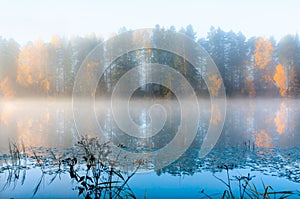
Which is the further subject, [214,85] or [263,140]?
[214,85]

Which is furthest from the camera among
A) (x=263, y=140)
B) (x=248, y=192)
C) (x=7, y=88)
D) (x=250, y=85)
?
(x=250, y=85)

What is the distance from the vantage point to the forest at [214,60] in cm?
3684

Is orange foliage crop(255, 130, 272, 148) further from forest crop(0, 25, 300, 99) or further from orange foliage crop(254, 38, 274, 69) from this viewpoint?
orange foliage crop(254, 38, 274, 69)

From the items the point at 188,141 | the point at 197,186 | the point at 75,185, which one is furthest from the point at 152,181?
the point at 188,141

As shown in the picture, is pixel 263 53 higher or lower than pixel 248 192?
higher

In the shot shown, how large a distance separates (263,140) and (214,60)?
2849cm

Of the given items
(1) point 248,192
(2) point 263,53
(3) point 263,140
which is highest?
(2) point 263,53

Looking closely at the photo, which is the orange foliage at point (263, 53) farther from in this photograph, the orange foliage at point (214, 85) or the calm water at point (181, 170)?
the calm water at point (181, 170)

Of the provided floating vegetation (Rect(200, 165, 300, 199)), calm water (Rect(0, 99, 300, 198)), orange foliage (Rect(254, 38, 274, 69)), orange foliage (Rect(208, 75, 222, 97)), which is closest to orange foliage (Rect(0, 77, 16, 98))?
orange foliage (Rect(208, 75, 222, 97))

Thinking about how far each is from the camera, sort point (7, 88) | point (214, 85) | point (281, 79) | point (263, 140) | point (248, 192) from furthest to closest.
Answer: point (7, 88)
point (214, 85)
point (281, 79)
point (263, 140)
point (248, 192)

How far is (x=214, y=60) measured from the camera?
36688 mm

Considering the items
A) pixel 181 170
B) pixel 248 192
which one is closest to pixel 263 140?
pixel 181 170

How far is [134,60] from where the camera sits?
103ft

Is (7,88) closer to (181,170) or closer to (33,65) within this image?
(33,65)
